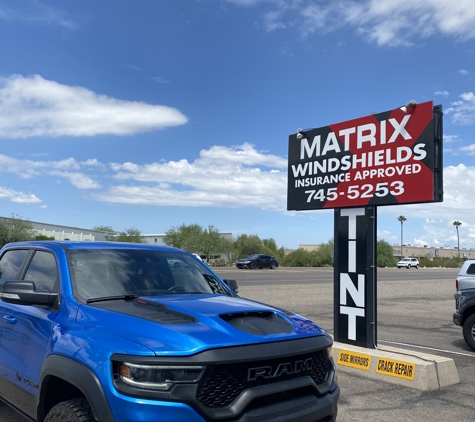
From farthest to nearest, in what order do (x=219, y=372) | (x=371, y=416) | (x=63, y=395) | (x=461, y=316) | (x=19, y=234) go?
1. (x=19, y=234)
2. (x=461, y=316)
3. (x=371, y=416)
4. (x=63, y=395)
5. (x=219, y=372)

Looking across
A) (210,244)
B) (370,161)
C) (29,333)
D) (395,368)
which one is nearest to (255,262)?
(210,244)

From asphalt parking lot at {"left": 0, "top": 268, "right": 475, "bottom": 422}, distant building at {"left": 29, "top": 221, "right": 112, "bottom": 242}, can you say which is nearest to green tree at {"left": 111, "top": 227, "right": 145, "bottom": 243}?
distant building at {"left": 29, "top": 221, "right": 112, "bottom": 242}

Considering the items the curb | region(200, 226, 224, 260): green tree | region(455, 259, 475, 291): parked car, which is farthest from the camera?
region(200, 226, 224, 260): green tree

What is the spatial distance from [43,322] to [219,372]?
5.14 feet

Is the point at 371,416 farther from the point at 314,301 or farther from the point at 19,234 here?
the point at 19,234

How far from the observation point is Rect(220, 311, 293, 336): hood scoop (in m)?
3.09

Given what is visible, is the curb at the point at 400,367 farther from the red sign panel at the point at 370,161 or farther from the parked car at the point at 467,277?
the parked car at the point at 467,277

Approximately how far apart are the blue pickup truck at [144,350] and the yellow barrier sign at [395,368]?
10.5ft

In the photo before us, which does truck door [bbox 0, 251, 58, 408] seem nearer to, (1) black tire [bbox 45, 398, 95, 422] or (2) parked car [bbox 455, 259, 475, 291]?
(1) black tire [bbox 45, 398, 95, 422]

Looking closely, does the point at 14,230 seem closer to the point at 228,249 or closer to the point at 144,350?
the point at 228,249

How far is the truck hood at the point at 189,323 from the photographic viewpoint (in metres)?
2.82

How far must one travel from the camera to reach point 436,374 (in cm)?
614

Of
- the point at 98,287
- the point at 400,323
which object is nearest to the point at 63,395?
the point at 98,287

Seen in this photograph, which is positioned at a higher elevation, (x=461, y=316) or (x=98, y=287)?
(x=98, y=287)
